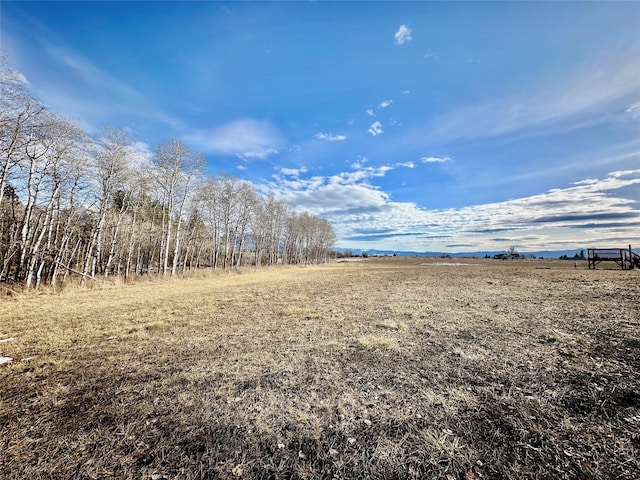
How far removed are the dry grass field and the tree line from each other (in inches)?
428

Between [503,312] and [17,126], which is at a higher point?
[17,126]

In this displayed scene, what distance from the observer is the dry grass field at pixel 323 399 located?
103 inches

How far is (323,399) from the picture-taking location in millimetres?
3820

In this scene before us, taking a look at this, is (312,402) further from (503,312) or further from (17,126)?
(17,126)

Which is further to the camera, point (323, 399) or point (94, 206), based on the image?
point (94, 206)

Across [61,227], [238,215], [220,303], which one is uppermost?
[238,215]

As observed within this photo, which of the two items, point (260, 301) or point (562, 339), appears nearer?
point (562, 339)

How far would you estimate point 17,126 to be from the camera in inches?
492

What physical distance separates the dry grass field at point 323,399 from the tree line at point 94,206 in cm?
1086

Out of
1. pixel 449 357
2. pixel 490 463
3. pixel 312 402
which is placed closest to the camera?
pixel 490 463

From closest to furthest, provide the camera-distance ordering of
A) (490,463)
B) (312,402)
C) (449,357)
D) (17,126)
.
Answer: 1. (490,463)
2. (312,402)
3. (449,357)
4. (17,126)

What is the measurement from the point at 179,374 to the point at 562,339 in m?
8.23

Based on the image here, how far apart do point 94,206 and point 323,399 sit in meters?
22.8

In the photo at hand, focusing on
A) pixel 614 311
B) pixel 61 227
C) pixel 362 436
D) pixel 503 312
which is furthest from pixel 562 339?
pixel 61 227
